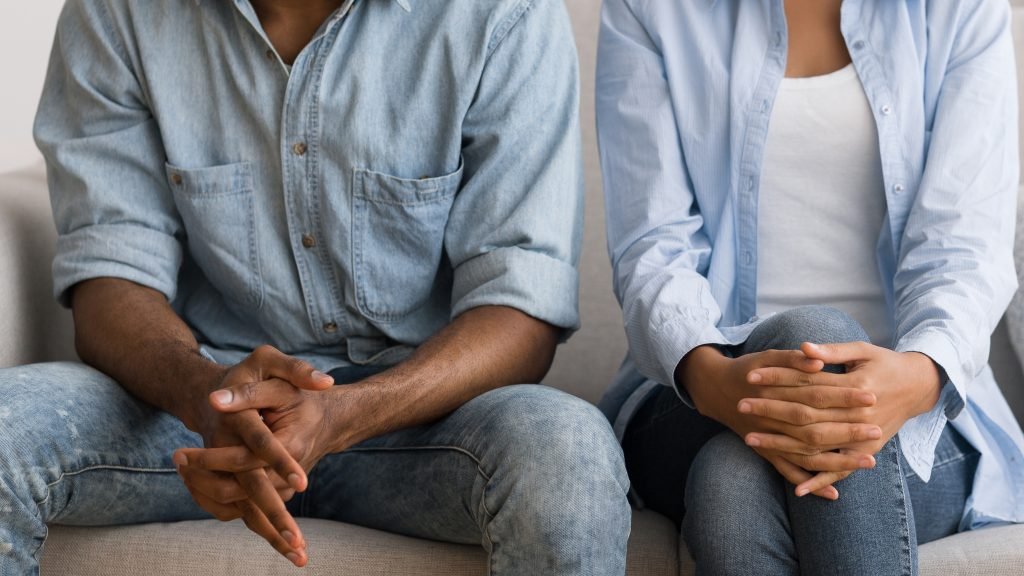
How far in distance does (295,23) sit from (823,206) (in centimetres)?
67

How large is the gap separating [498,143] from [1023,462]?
2.33 feet

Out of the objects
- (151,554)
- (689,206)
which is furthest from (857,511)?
(151,554)

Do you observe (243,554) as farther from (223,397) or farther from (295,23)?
(295,23)

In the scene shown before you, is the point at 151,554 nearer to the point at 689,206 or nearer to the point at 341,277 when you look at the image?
the point at 341,277

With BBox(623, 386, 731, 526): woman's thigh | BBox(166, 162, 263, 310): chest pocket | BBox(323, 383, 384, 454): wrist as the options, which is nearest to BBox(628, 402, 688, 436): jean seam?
BBox(623, 386, 731, 526): woman's thigh

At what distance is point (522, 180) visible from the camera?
1.36 meters

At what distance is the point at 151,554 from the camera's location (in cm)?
122

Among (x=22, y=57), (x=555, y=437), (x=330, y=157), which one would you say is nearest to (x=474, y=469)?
(x=555, y=437)

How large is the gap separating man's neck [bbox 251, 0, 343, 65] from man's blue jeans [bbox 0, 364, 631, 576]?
440mm

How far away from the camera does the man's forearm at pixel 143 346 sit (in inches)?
47.8

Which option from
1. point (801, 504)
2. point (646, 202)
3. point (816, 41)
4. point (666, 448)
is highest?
point (816, 41)

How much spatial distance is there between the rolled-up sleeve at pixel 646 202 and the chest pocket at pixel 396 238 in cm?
22

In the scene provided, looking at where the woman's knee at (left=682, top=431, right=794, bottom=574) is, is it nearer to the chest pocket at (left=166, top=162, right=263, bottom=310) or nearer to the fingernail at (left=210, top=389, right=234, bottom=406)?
the fingernail at (left=210, top=389, right=234, bottom=406)

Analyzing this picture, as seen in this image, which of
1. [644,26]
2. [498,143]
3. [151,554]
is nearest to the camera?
[151,554]
